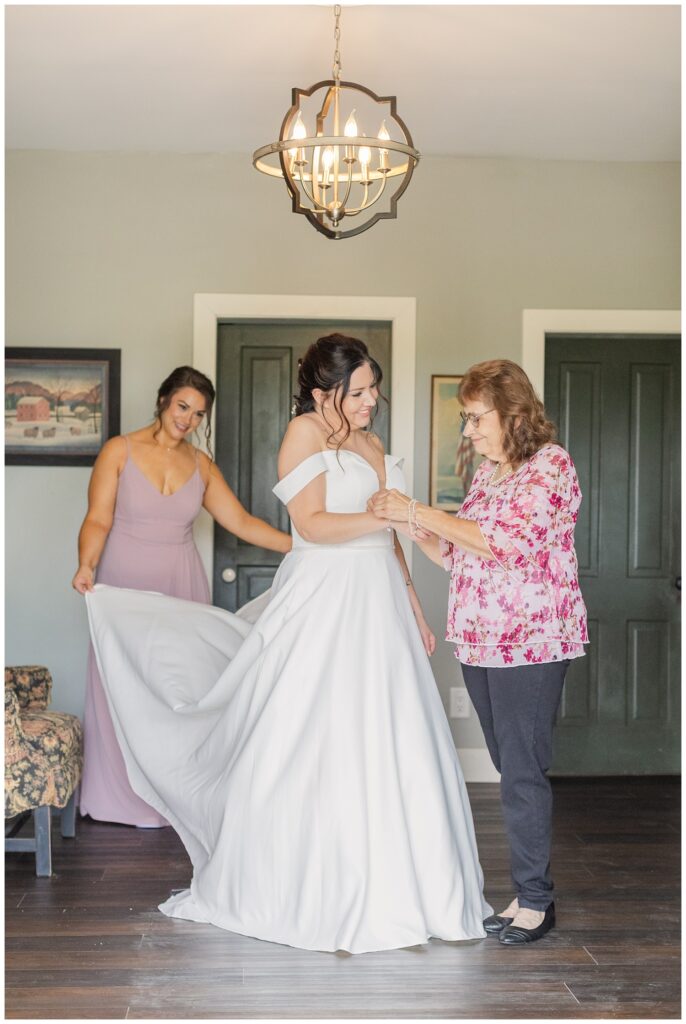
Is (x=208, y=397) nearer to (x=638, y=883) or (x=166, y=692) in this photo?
(x=166, y=692)

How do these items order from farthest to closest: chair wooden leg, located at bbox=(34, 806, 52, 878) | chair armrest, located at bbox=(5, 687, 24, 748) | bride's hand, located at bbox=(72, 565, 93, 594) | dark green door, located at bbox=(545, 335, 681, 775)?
dark green door, located at bbox=(545, 335, 681, 775) → bride's hand, located at bbox=(72, 565, 93, 594) → chair wooden leg, located at bbox=(34, 806, 52, 878) → chair armrest, located at bbox=(5, 687, 24, 748)

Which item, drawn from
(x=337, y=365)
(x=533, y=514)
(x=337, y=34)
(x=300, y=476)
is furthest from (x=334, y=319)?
(x=533, y=514)

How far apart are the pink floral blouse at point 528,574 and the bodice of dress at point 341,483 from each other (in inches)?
14.7

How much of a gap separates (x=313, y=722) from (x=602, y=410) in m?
2.75

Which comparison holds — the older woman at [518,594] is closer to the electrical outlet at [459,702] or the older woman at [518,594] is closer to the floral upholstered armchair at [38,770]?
the floral upholstered armchair at [38,770]

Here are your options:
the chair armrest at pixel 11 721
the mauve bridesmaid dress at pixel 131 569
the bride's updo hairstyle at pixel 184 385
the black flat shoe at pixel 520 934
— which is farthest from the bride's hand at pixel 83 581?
the black flat shoe at pixel 520 934

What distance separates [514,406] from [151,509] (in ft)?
6.15

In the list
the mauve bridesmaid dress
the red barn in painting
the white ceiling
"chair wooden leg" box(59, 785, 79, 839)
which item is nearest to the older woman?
the white ceiling

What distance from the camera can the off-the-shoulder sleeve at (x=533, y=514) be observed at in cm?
287

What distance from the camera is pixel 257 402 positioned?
5.01 metres

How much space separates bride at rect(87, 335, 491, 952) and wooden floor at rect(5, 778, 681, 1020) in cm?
11

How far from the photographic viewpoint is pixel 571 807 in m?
4.59

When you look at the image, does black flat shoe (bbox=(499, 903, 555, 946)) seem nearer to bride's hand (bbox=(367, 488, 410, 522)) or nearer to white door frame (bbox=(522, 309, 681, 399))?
bride's hand (bbox=(367, 488, 410, 522))

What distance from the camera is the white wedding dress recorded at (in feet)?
9.62
